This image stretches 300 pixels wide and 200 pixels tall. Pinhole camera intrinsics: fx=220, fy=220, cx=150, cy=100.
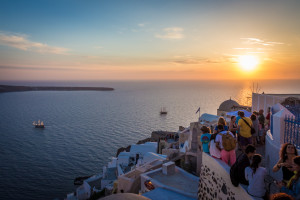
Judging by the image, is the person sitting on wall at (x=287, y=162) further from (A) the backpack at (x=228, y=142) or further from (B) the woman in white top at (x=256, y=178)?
(A) the backpack at (x=228, y=142)

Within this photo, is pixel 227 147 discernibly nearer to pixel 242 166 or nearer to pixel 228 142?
pixel 228 142

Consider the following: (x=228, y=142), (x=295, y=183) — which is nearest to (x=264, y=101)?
(x=228, y=142)

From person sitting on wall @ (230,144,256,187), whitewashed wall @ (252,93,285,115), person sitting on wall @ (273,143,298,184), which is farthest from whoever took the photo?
whitewashed wall @ (252,93,285,115)

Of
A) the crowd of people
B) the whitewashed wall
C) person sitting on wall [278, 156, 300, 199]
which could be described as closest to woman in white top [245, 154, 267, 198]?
the crowd of people

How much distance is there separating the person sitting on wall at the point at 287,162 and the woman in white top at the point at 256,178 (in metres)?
0.46

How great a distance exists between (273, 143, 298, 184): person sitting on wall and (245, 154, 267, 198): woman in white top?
46 cm

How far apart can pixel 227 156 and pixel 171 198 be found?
10.3 ft

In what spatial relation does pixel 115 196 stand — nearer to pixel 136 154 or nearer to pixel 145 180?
pixel 145 180

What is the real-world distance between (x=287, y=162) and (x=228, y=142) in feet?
4.60

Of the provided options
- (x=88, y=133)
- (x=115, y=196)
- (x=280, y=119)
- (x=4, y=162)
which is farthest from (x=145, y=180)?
(x=88, y=133)

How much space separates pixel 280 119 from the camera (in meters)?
6.13

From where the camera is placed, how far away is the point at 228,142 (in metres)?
5.45

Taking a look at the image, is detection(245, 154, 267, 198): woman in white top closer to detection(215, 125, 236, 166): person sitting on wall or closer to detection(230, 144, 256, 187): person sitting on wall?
detection(230, 144, 256, 187): person sitting on wall

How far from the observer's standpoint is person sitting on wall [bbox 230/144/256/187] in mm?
4246
